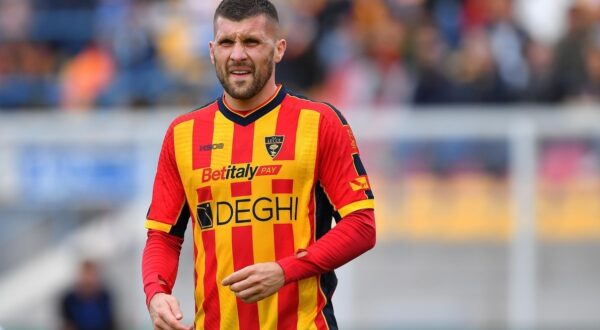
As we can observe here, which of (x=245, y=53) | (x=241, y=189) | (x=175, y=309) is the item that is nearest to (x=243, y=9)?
(x=245, y=53)

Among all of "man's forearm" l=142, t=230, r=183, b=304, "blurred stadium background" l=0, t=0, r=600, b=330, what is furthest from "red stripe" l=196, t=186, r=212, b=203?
"blurred stadium background" l=0, t=0, r=600, b=330

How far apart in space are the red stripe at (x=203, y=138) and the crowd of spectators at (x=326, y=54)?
7780mm

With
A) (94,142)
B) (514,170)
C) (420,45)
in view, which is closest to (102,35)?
(94,142)

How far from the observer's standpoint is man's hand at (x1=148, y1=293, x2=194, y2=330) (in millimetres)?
4930

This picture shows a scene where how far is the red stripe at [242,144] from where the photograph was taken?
5227mm

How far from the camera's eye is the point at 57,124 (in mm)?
13188

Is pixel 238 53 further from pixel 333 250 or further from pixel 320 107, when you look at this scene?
pixel 333 250

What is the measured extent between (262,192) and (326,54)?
29.5 ft

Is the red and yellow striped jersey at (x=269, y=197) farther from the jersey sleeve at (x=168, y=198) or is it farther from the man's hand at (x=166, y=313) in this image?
the man's hand at (x=166, y=313)

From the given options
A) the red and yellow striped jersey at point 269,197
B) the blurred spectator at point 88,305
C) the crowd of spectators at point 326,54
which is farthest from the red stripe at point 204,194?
the crowd of spectators at point 326,54

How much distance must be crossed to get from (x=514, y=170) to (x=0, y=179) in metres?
4.65

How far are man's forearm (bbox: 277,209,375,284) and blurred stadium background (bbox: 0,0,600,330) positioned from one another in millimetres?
6902

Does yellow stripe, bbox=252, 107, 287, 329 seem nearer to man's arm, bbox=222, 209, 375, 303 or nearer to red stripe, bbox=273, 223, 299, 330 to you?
red stripe, bbox=273, 223, 299, 330

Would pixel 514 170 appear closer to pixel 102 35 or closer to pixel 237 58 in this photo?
pixel 102 35
